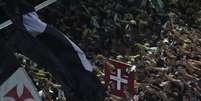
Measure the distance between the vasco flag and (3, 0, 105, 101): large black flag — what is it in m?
0.14

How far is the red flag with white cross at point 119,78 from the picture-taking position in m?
3.98

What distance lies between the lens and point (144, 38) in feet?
18.1

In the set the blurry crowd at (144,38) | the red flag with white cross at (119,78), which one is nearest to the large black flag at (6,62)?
the red flag with white cross at (119,78)

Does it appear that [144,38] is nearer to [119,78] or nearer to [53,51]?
[119,78]

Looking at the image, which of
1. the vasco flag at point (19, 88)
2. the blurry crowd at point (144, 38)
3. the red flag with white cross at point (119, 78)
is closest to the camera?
the vasco flag at point (19, 88)

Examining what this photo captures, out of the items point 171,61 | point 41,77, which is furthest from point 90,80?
point 171,61

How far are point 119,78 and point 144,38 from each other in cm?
157

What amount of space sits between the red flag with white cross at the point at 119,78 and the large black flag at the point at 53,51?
0.25 m

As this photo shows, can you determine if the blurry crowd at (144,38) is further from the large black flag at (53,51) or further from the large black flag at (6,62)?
the large black flag at (6,62)

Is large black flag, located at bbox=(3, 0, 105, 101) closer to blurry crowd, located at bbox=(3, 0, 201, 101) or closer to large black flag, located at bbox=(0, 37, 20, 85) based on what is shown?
large black flag, located at bbox=(0, 37, 20, 85)

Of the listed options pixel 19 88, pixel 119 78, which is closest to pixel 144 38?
pixel 119 78

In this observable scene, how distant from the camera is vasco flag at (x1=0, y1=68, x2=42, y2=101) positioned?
11.6 feet

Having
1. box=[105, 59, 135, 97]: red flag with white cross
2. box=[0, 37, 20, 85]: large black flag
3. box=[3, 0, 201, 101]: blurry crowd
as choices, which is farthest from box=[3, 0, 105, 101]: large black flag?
box=[3, 0, 201, 101]: blurry crowd

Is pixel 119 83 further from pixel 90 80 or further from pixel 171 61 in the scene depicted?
pixel 171 61
